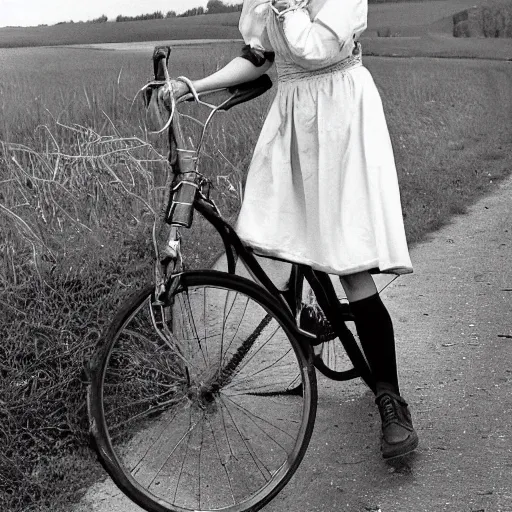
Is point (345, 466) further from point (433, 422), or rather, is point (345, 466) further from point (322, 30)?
point (322, 30)

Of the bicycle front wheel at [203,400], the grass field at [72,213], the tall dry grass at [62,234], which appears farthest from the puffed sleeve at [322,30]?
the grass field at [72,213]

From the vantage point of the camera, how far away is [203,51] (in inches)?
263

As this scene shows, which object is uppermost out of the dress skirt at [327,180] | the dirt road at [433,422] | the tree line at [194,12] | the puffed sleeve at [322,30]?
the puffed sleeve at [322,30]

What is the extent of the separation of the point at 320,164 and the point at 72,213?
6.25ft

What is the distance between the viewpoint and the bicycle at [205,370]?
8.92 feet

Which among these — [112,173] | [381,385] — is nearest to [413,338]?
[381,385]

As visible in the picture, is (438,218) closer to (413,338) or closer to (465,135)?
(413,338)

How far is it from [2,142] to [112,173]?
1.83 feet

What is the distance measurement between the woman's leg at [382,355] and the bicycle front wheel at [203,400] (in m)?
0.27

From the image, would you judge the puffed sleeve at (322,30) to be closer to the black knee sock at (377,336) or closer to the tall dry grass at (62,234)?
the black knee sock at (377,336)

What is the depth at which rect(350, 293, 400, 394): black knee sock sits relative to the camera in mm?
3252

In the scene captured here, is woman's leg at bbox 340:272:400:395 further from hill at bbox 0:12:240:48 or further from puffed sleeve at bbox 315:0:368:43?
hill at bbox 0:12:240:48

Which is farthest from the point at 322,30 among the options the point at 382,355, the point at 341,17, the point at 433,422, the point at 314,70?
the point at 433,422

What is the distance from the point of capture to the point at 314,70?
9.96 feet
